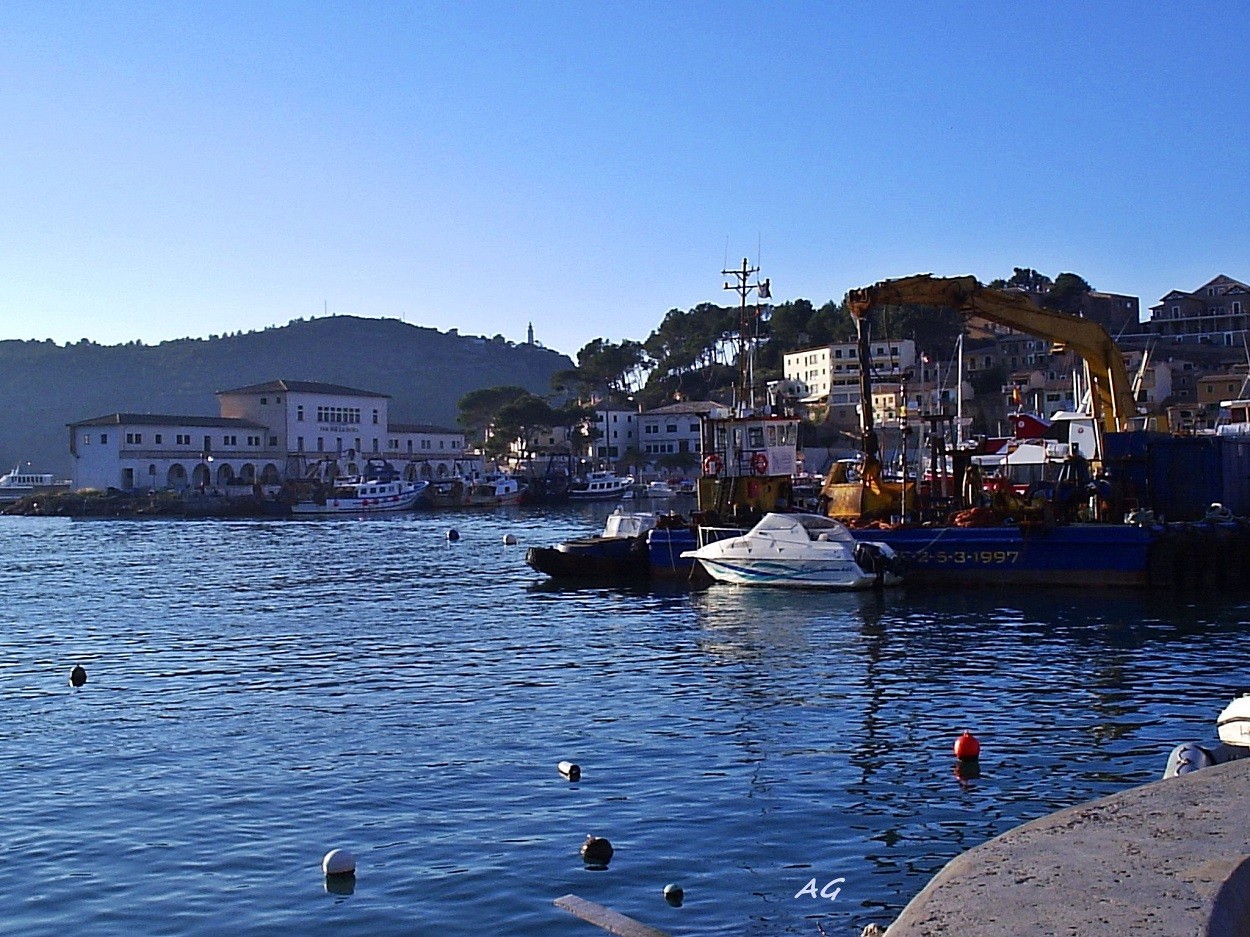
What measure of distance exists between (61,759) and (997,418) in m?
120

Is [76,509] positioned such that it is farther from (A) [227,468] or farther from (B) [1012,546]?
(B) [1012,546]

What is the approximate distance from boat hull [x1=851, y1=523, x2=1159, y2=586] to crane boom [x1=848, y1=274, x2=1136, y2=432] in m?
4.80

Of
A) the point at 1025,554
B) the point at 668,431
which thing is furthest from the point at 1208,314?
the point at 1025,554

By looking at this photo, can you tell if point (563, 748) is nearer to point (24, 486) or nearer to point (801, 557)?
point (801, 557)

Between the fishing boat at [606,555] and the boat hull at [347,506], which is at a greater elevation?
the boat hull at [347,506]

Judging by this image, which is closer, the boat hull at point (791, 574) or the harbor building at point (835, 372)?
the boat hull at point (791, 574)

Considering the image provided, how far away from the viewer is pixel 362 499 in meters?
111

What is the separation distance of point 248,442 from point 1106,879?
12729 centimetres

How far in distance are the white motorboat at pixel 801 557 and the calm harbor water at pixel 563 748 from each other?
3.41 feet

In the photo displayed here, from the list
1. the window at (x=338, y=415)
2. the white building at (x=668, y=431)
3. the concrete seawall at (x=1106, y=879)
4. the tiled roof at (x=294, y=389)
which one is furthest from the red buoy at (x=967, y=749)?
the white building at (x=668, y=431)

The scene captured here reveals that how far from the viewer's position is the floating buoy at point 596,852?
42.1 feet

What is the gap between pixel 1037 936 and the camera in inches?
255

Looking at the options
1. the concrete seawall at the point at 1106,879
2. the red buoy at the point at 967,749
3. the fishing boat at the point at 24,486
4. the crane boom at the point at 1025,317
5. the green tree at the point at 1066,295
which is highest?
the green tree at the point at 1066,295

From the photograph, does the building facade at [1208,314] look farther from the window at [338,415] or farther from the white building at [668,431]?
the window at [338,415]
